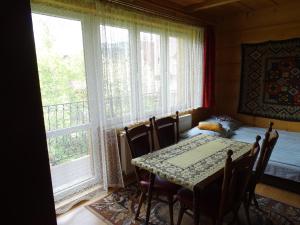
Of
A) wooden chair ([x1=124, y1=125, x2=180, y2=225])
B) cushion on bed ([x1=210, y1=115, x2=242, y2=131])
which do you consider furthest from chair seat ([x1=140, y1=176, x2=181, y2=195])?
cushion on bed ([x1=210, y1=115, x2=242, y2=131])

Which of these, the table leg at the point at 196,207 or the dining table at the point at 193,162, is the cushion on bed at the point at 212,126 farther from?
the table leg at the point at 196,207

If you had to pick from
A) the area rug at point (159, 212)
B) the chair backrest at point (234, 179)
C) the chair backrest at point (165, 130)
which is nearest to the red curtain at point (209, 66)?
the chair backrest at point (165, 130)

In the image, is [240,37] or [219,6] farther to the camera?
[240,37]

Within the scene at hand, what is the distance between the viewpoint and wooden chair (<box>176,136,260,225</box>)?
55.1 inches

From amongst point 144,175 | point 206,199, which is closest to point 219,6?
point 144,175

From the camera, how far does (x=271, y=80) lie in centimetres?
372

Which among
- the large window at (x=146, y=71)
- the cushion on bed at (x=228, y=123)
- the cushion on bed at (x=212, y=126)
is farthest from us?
the cushion on bed at (x=228, y=123)

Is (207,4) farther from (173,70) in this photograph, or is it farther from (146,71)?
(146,71)

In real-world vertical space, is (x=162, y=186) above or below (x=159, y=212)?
above

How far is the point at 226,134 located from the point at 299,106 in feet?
4.26

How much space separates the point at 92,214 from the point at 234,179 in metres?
1.52

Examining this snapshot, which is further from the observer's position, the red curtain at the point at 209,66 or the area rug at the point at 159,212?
the red curtain at the point at 209,66

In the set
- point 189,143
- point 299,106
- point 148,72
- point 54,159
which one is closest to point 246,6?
point 299,106

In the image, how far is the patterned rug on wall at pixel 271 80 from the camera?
3.50m
